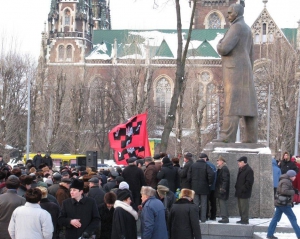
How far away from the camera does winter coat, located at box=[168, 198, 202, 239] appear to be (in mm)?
9648

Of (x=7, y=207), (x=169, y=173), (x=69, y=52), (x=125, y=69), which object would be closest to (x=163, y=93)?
(x=69, y=52)

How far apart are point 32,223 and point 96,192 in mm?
2965

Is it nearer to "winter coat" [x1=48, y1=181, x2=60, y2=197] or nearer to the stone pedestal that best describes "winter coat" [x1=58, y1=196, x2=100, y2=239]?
"winter coat" [x1=48, y1=181, x2=60, y2=197]

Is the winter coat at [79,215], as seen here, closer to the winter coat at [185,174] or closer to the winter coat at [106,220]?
the winter coat at [106,220]

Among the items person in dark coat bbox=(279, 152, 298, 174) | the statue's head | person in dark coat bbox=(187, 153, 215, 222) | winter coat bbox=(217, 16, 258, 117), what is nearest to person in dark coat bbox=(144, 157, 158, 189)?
person in dark coat bbox=(187, 153, 215, 222)

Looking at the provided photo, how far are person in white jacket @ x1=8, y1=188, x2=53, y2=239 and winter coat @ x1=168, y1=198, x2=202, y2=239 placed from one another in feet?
7.28

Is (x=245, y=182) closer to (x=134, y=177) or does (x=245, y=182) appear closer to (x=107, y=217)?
(x=134, y=177)

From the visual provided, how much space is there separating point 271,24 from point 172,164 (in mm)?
56589

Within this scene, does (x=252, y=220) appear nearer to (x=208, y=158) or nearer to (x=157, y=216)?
(x=208, y=158)

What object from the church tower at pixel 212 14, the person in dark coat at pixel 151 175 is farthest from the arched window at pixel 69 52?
the person in dark coat at pixel 151 175

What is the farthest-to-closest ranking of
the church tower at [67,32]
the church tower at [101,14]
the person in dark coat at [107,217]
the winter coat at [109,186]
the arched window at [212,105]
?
the church tower at [101,14]
the church tower at [67,32]
the arched window at [212,105]
the winter coat at [109,186]
the person in dark coat at [107,217]

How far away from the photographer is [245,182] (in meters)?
12.5

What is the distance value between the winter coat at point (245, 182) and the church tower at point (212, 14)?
68.5 meters

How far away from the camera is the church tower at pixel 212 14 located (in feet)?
261
